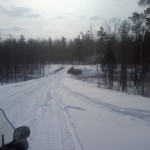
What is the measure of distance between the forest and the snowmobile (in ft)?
96.9

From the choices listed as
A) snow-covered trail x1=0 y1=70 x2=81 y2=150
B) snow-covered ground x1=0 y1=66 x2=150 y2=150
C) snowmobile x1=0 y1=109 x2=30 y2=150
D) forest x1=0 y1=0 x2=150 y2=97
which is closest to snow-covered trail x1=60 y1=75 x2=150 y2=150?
snow-covered ground x1=0 y1=66 x2=150 y2=150

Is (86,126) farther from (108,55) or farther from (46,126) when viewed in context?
(108,55)

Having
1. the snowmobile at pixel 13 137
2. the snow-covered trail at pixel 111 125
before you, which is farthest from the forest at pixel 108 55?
the snowmobile at pixel 13 137

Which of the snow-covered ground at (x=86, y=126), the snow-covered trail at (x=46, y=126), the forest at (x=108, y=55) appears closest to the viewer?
the snow-covered trail at (x=46, y=126)

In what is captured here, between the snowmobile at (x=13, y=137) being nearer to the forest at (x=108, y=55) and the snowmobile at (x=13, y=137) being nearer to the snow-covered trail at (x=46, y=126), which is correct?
the snow-covered trail at (x=46, y=126)

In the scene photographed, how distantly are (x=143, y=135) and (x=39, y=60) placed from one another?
3844 inches

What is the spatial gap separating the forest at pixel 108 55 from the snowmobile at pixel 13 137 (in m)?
A: 29.5

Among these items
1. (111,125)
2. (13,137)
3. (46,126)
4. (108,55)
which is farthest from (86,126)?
(108,55)

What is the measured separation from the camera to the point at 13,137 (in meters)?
4.63

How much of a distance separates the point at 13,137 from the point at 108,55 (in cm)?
5309

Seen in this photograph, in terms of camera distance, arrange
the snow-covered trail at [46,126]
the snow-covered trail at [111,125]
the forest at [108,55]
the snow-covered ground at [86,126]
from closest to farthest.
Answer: the snow-covered trail at [46,126] → the snow-covered ground at [86,126] → the snow-covered trail at [111,125] → the forest at [108,55]

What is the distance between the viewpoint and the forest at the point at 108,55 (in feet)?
155

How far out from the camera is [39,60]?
10681 centimetres

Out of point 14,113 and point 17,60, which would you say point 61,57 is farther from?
point 14,113
